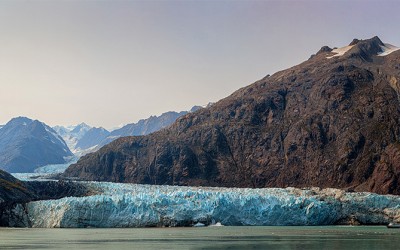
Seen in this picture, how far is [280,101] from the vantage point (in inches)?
7520

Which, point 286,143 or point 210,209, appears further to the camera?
point 286,143

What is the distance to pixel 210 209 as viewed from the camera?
Answer: 86688mm

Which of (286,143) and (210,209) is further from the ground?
(286,143)

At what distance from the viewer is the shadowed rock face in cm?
15975

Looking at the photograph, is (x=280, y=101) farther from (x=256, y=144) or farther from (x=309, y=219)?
(x=309, y=219)

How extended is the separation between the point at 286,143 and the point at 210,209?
9127 centimetres

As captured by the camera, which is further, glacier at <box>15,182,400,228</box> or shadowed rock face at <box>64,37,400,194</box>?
shadowed rock face at <box>64,37,400,194</box>

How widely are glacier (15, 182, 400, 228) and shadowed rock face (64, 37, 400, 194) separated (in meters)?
53.1

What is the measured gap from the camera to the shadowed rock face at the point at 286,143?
160m

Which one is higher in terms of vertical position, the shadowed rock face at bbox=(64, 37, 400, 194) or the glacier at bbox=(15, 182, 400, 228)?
the shadowed rock face at bbox=(64, 37, 400, 194)

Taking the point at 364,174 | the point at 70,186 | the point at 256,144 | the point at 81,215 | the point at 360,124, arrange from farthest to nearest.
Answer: the point at 256,144, the point at 360,124, the point at 364,174, the point at 70,186, the point at 81,215

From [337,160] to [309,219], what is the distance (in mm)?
73085

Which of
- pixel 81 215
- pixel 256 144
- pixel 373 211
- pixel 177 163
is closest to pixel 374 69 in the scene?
pixel 256 144

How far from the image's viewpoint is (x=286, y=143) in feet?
573
